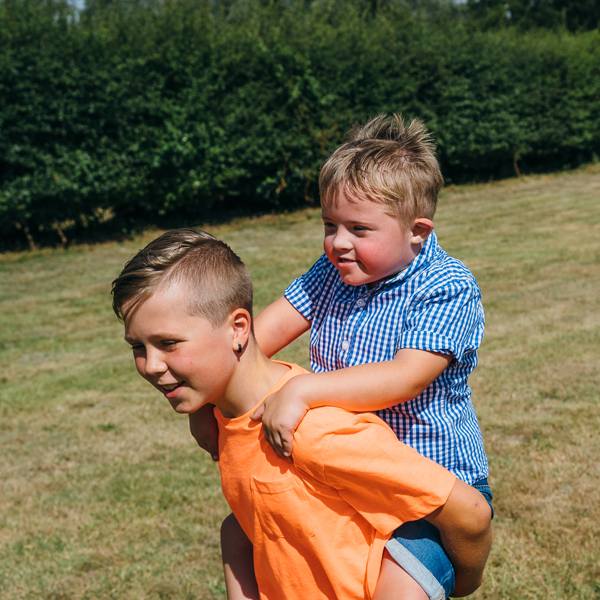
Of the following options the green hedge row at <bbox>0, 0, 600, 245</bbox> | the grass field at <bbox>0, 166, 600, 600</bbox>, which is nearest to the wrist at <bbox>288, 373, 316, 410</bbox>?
the grass field at <bbox>0, 166, 600, 600</bbox>

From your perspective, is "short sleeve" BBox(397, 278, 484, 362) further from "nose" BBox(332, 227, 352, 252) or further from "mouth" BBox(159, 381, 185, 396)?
"mouth" BBox(159, 381, 185, 396)

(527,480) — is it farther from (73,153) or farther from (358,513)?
(73,153)

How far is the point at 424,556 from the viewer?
1664 mm

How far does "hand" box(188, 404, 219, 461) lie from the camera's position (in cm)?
196

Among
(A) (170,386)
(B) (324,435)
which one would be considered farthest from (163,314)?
(B) (324,435)

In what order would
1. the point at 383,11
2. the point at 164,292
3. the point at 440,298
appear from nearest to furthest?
the point at 164,292, the point at 440,298, the point at 383,11

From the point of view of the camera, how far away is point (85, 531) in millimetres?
4160

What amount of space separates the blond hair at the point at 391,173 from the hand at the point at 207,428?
715 millimetres

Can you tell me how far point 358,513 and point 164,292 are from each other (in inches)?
29.5

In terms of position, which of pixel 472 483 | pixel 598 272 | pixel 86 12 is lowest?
pixel 598 272

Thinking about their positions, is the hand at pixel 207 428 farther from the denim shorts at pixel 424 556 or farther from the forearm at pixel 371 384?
the denim shorts at pixel 424 556

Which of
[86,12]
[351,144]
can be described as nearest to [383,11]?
Answer: [86,12]

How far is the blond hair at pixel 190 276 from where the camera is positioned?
5.37 ft

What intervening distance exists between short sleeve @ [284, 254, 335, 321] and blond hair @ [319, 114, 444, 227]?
31 cm
